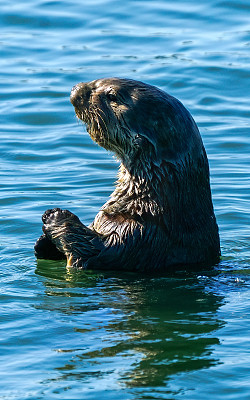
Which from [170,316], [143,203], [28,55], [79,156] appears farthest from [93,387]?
[28,55]

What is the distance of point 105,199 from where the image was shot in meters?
10.5

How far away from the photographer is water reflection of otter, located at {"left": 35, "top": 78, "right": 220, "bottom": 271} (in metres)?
7.64

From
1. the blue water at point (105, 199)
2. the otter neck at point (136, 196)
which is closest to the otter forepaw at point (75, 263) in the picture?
the blue water at point (105, 199)

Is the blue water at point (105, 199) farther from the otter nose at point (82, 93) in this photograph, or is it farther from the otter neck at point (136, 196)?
the otter nose at point (82, 93)

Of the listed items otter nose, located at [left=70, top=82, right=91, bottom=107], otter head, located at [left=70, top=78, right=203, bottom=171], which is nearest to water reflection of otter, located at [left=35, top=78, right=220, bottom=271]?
otter head, located at [left=70, top=78, right=203, bottom=171]

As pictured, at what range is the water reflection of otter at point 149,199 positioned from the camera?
7.64 meters

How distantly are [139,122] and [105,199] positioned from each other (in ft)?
9.32

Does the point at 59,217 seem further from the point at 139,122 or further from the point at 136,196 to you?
the point at 139,122

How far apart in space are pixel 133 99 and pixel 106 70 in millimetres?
7841

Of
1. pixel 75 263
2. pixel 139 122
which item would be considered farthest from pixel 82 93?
pixel 75 263

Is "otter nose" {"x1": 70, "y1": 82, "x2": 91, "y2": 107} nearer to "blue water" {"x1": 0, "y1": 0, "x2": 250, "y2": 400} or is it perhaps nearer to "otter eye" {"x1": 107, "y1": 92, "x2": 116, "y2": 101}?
"otter eye" {"x1": 107, "y1": 92, "x2": 116, "y2": 101}

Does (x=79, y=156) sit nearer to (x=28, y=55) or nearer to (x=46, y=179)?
(x=46, y=179)

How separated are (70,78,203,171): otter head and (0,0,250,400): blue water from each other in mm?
1035

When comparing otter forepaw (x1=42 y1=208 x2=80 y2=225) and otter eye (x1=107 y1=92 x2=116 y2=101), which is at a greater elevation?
otter eye (x1=107 y1=92 x2=116 y2=101)
